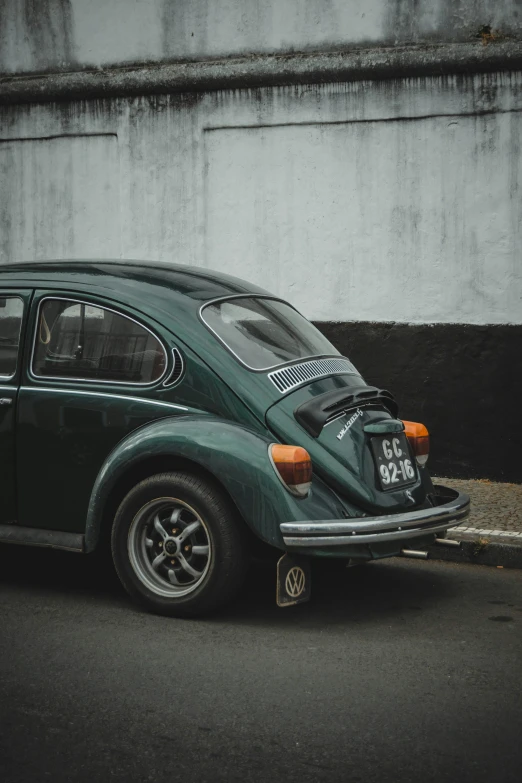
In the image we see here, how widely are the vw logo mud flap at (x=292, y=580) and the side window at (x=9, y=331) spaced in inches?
74.4

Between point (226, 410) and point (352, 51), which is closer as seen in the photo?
point (226, 410)

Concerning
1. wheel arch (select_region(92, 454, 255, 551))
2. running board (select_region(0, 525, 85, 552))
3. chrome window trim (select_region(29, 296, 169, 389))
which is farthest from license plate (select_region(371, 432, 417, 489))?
running board (select_region(0, 525, 85, 552))

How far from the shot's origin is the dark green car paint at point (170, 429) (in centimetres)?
460

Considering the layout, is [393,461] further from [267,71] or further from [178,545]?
[267,71]

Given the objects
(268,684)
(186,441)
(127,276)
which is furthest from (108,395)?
(268,684)

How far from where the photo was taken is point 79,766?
3158 mm

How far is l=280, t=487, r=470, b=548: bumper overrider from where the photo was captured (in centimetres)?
448

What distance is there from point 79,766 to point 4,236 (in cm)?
772

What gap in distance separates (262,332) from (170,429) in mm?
882

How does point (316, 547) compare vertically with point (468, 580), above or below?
above

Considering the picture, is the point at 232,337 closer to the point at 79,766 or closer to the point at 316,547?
the point at 316,547

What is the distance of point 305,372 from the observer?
521 centimetres

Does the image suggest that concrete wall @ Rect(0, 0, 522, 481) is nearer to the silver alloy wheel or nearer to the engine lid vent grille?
the engine lid vent grille

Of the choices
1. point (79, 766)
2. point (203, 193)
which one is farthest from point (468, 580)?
point (203, 193)
